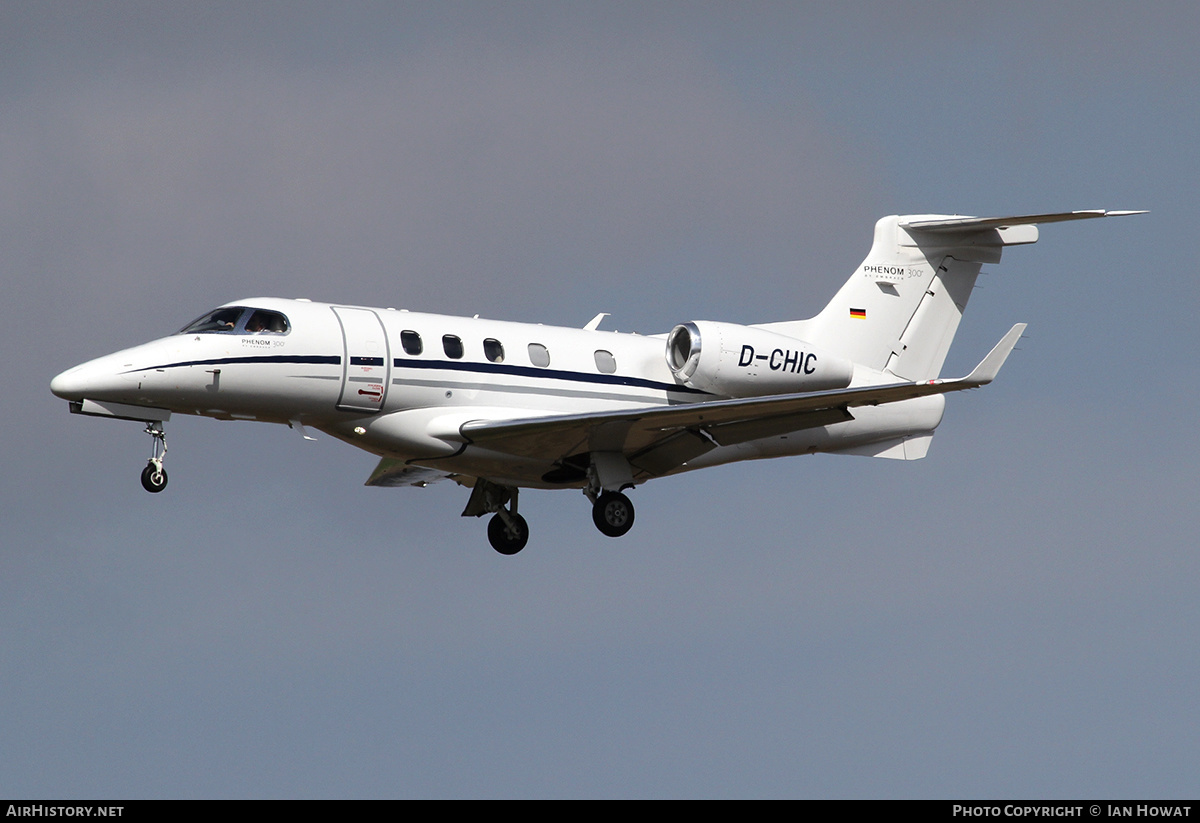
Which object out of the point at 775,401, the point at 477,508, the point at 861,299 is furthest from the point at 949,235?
the point at 477,508

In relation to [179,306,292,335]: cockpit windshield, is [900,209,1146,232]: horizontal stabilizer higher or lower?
higher

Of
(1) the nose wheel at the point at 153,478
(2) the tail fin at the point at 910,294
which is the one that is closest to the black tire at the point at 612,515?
(2) the tail fin at the point at 910,294

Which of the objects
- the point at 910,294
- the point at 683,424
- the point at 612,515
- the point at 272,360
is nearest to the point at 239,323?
the point at 272,360

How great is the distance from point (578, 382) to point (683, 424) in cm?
190

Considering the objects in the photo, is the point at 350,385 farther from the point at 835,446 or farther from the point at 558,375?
the point at 835,446

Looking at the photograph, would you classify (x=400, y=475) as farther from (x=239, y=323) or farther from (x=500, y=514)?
(x=239, y=323)

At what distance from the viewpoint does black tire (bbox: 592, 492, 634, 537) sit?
26.6 meters

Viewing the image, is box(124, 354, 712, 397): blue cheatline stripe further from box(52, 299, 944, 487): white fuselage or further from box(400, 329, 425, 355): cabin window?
box(400, 329, 425, 355): cabin window

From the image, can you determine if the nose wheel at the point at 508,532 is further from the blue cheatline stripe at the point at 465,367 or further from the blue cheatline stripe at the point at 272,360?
the blue cheatline stripe at the point at 272,360

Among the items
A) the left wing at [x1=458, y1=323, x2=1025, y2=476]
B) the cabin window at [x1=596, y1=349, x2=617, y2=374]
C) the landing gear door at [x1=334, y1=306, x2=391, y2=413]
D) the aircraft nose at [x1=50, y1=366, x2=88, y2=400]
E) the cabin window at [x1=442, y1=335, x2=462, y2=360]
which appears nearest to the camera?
the aircraft nose at [x1=50, y1=366, x2=88, y2=400]

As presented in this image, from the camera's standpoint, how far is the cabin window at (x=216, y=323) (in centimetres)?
2478

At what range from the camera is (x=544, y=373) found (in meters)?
26.6

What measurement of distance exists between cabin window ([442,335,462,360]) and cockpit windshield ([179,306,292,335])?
7.81ft

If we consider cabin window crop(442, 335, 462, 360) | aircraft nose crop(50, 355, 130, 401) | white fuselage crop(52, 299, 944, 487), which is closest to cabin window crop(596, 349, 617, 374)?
white fuselage crop(52, 299, 944, 487)
